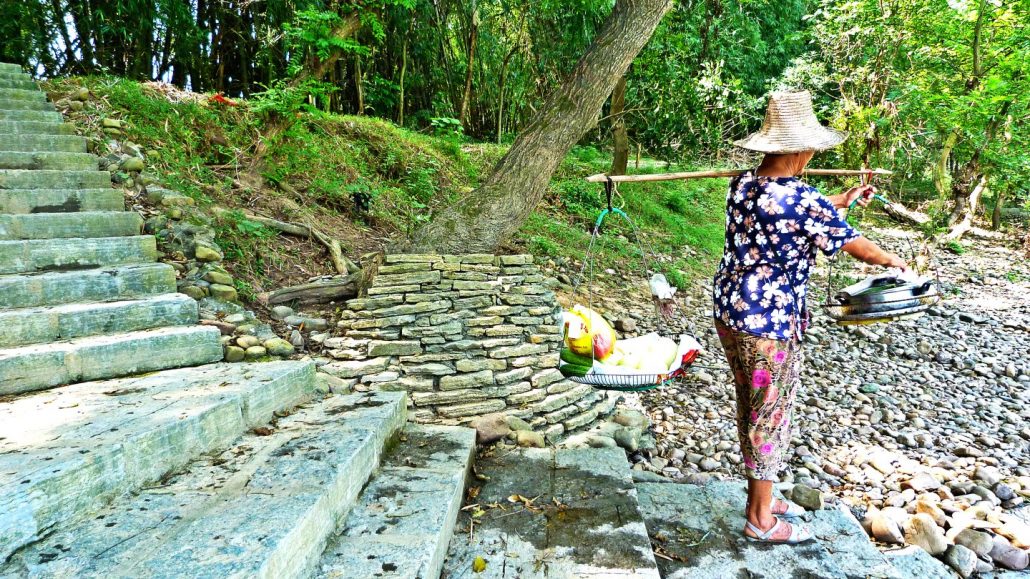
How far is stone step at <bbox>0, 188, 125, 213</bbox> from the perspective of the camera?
11.3 feet

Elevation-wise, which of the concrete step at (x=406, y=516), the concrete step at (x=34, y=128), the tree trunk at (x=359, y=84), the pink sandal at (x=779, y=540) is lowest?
the pink sandal at (x=779, y=540)

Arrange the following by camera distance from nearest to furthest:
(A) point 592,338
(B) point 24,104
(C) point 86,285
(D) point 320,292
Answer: (A) point 592,338
(C) point 86,285
(D) point 320,292
(B) point 24,104

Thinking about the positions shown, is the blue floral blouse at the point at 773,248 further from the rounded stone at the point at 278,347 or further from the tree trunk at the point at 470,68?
the tree trunk at the point at 470,68

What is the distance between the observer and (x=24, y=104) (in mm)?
4801

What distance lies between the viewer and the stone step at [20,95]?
4.84 metres

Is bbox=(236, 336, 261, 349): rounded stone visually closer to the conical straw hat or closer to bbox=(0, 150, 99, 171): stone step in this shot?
bbox=(0, 150, 99, 171): stone step

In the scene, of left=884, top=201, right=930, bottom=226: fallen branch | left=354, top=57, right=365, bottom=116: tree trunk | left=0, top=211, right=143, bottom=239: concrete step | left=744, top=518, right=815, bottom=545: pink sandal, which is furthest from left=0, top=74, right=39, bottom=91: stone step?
left=884, top=201, right=930, bottom=226: fallen branch

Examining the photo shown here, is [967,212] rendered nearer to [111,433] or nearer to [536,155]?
[536,155]

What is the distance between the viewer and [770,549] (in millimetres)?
2229

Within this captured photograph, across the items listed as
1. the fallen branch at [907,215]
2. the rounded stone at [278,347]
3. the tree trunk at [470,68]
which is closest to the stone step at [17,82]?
the rounded stone at [278,347]

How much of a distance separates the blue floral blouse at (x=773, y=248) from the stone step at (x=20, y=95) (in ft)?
19.2

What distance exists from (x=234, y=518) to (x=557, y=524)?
118 centimetres

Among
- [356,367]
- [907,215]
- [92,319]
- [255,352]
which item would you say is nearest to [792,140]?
[356,367]

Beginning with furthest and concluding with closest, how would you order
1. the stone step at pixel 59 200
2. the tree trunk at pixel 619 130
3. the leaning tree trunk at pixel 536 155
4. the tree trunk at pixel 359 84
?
1. the tree trunk at pixel 359 84
2. the tree trunk at pixel 619 130
3. the leaning tree trunk at pixel 536 155
4. the stone step at pixel 59 200
